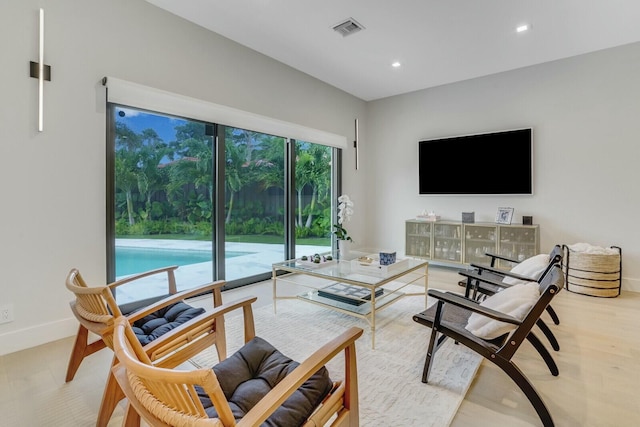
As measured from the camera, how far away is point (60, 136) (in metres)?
2.52

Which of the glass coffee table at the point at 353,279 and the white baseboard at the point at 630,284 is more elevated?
the glass coffee table at the point at 353,279

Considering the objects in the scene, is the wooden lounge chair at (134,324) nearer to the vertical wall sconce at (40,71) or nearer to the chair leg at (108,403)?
the chair leg at (108,403)

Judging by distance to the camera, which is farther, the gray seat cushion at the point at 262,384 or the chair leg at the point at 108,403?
the chair leg at the point at 108,403

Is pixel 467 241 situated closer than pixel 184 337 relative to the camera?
No

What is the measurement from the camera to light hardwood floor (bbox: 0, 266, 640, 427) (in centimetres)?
164

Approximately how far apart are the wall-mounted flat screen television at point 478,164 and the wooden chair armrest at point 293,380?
4150 mm

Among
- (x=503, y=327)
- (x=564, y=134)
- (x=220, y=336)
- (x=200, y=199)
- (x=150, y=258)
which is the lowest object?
(x=220, y=336)

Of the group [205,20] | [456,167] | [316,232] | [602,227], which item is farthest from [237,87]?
[602,227]

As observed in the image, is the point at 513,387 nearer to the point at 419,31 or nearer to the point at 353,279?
the point at 353,279

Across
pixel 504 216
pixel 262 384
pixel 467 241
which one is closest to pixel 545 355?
pixel 262 384

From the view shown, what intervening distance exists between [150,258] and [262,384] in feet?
8.22

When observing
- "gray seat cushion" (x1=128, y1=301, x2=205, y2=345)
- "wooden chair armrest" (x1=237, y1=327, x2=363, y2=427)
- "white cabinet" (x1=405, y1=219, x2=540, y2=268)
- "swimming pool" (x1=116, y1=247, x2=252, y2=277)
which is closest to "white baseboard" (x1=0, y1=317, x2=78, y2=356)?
"swimming pool" (x1=116, y1=247, x2=252, y2=277)

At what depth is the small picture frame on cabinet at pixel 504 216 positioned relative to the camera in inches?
172

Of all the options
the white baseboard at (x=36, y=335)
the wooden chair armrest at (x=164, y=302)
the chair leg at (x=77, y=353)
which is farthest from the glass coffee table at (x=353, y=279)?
the white baseboard at (x=36, y=335)
